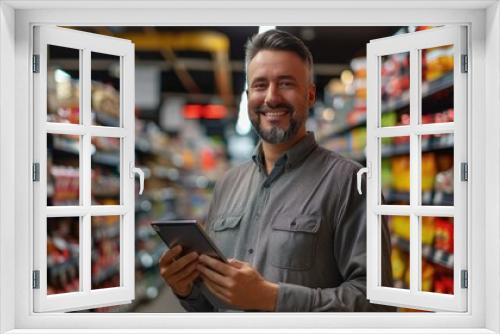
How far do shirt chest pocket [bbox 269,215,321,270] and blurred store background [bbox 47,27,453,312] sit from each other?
2.80 ft

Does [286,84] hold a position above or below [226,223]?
above

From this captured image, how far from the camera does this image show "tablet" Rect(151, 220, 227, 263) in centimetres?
329

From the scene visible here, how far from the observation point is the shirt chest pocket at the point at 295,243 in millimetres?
3705

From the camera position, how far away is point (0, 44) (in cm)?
279

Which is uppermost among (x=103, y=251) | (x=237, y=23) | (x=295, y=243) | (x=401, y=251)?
(x=237, y=23)

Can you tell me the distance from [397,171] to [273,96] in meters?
1.33

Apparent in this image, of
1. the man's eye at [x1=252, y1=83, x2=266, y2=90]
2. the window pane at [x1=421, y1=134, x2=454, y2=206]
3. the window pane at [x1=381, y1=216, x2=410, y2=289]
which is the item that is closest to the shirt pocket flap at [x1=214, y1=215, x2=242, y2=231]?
the man's eye at [x1=252, y1=83, x2=266, y2=90]

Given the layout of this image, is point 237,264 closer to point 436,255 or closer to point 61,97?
point 436,255

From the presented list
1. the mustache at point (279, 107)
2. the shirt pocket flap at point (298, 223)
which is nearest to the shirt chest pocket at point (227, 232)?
the shirt pocket flap at point (298, 223)

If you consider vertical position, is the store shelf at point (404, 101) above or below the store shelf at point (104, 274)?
above

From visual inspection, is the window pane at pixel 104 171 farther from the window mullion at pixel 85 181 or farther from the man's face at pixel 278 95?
the window mullion at pixel 85 181

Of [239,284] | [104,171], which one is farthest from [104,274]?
[239,284]

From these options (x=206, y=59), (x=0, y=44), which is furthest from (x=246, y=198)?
(x=206, y=59)

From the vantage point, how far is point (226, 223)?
163 inches
